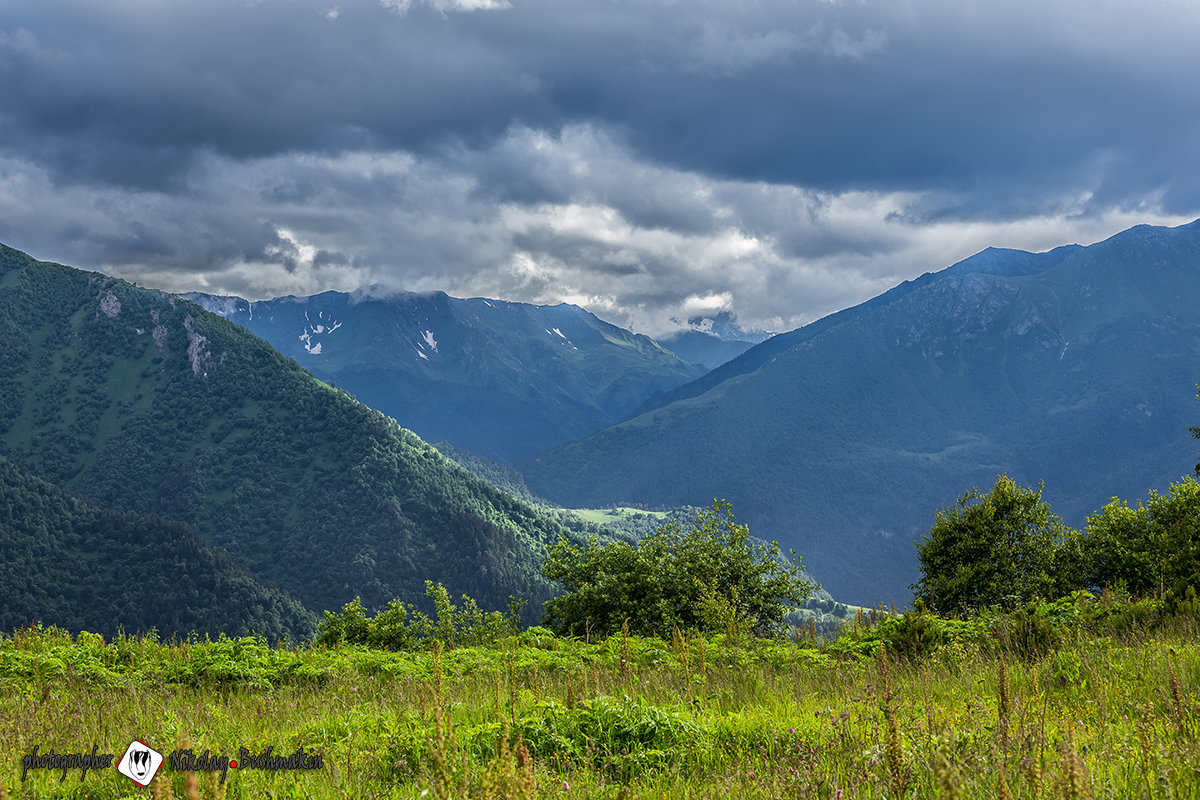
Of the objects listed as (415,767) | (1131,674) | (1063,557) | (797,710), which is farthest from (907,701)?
(1063,557)

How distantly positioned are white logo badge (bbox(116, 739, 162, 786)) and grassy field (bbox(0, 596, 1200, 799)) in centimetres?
75

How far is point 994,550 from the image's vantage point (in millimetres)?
25625

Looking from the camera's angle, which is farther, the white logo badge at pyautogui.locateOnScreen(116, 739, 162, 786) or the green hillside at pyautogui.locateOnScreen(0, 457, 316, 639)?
the green hillside at pyautogui.locateOnScreen(0, 457, 316, 639)

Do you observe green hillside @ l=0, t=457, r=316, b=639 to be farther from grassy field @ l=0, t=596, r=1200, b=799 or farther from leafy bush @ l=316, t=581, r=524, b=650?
grassy field @ l=0, t=596, r=1200, b=799

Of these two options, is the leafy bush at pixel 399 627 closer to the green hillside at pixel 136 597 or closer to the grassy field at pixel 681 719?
the grassy field at pixel 681 719

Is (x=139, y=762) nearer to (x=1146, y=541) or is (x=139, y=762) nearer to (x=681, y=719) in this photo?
(x=681, y=719)

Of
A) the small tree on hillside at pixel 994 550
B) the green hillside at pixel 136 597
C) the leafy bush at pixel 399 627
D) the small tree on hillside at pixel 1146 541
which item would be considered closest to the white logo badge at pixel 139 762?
the leafy bush at pixel 399 627

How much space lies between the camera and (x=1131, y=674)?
724 cm

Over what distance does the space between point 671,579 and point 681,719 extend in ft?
68.7

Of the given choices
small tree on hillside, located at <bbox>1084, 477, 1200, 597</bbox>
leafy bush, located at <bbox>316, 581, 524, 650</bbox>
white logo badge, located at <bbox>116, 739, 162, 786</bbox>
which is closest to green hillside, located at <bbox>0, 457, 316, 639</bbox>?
leafy bush, located at <bbox>316, 581, 524, 650</bbox>

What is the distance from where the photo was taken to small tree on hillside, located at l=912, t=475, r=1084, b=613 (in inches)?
990

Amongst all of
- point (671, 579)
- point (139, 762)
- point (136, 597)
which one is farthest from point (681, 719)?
point (136, 597)

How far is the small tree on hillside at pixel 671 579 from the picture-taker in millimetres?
25250

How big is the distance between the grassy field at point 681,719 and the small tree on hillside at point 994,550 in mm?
14538
